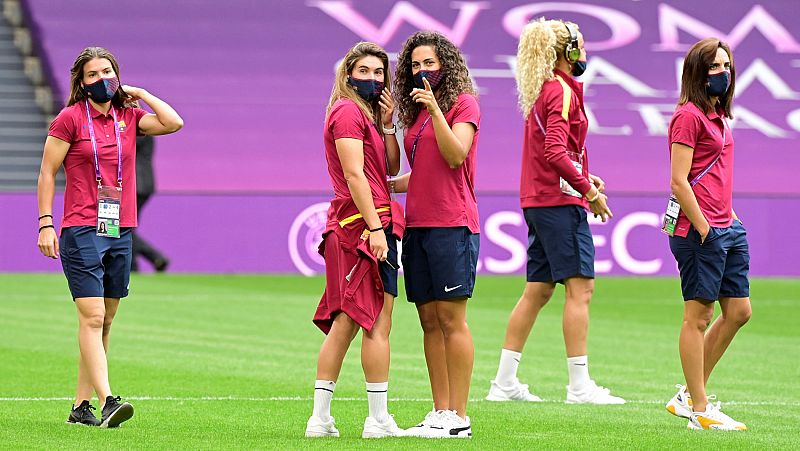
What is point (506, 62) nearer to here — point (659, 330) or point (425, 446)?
point (659, 330)

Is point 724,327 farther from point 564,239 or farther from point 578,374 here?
point 564,239

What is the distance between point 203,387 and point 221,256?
12.8 meters

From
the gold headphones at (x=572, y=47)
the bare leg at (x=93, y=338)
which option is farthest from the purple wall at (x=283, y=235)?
the bare leg at (x=93, y=338)

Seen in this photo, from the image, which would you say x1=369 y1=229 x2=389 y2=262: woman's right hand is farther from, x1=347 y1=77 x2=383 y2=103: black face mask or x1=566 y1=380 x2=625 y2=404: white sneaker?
x1=566 y1=380 x2=625 y2=404: white sneaker

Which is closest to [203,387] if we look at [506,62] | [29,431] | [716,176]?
[29,431]

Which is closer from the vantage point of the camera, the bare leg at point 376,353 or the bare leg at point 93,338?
the bare leg at point 376,353

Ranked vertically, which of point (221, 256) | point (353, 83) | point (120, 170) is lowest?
point (221, 256)

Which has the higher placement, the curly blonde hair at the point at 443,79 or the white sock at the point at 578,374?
the curly blonde hair at the point at 443,79

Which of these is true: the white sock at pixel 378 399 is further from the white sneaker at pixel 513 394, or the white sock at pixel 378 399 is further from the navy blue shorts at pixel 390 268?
the white sneaker at pixel 513 394

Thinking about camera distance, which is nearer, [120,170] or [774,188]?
[120,170]

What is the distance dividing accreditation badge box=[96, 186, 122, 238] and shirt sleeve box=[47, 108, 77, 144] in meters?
0.29

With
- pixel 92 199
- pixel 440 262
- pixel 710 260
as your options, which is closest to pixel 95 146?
pixel 92 199

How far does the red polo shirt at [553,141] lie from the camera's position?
8344mm

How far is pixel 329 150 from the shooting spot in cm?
696
